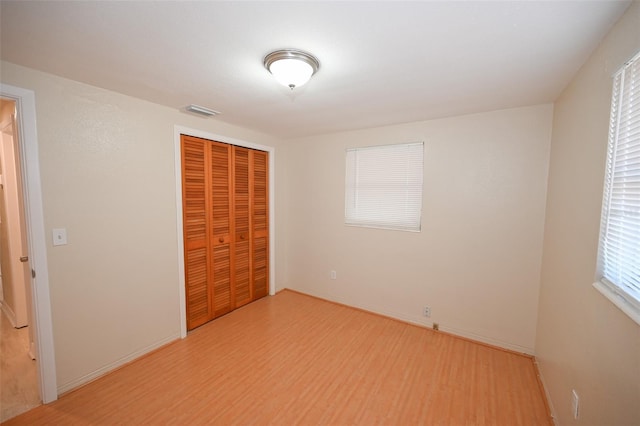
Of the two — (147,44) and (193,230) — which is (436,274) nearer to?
(193,230)

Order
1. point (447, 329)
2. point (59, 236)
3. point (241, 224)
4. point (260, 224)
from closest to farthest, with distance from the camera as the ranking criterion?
1. point (59, 236)
2. point (447, 329)
3. point (241, 224)
4. point (260, 224)

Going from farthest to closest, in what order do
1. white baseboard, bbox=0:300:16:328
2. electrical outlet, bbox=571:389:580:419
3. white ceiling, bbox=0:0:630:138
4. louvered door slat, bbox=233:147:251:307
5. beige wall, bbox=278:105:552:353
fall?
louvered door slat, bbox=233:147:251:307 → white baseboard, bbox=0:300:16:328 → beige wall, bbox=278:105:552:353 → electrical outlet, bbox=571:389:580:419 → white ceiling, bbox=0:0:630:138

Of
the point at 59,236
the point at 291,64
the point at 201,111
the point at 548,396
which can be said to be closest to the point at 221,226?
the point at 201,111

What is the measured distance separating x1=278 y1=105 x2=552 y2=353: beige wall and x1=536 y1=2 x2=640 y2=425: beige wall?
0.23 m

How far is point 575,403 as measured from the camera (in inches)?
55.7

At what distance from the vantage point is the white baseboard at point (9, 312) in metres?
2.88

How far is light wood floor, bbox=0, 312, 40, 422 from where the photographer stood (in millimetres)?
1805

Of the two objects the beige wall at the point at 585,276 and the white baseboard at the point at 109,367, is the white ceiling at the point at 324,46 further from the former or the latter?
the white baseboard at the point at 109,367

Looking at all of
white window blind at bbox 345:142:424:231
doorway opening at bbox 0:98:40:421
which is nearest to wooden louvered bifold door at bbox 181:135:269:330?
doorway opening at bbox 0:98:40:421

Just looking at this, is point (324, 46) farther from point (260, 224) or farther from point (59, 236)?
point (260, 224)

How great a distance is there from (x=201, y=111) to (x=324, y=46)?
1651mm

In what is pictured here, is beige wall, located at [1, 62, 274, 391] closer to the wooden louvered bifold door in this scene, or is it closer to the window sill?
the wooden louvered bifold door

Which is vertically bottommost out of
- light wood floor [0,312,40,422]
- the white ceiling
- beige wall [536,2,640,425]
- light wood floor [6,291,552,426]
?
light wood floor [6,291,552,426]

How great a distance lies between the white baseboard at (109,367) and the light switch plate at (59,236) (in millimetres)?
1097
